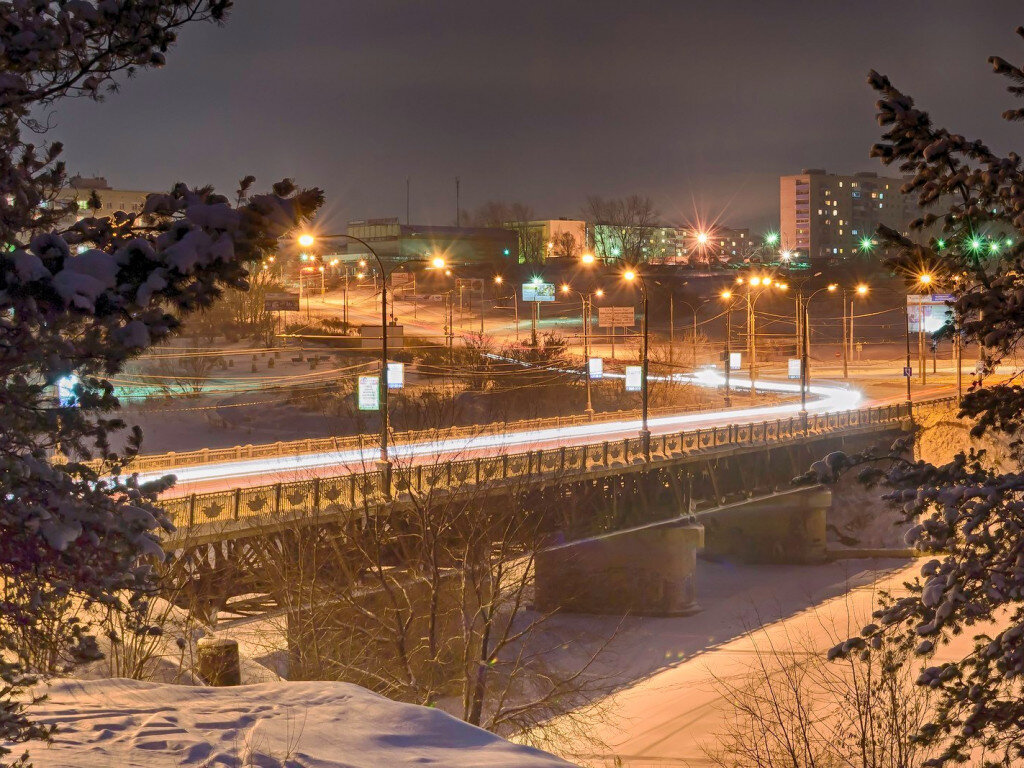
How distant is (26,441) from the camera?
7.05 metres

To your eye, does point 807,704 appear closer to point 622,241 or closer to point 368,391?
point 368,391

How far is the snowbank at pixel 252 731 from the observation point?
31.6ft

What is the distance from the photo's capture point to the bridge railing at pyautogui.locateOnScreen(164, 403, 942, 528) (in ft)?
81.3

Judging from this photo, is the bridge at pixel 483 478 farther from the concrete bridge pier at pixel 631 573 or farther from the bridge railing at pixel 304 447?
the concrete bridge pier at pixel 631 573

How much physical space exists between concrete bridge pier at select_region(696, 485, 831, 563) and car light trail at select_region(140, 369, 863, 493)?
5.52m

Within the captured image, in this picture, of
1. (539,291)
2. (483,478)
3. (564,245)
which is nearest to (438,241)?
(564,245)

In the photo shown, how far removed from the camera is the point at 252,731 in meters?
10.5

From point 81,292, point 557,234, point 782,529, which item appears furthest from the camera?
point 557,234

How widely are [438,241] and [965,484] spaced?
15036 centimetres

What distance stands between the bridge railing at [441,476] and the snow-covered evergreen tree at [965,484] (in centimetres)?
1460

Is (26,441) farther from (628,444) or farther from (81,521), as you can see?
(628,444)

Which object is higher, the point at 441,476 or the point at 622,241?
the point at 622,241

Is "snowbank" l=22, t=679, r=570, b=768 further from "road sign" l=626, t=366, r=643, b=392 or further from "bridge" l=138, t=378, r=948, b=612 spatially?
"road sign" l=626, t=366, r=643, b=392

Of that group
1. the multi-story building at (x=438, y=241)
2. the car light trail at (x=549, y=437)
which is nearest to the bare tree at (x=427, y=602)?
the car light trail at (x=549, y=437)
